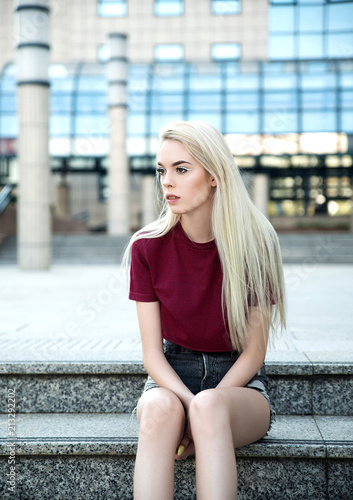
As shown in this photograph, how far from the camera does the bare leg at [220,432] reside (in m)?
2.26

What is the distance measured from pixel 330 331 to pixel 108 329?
6.51 ft

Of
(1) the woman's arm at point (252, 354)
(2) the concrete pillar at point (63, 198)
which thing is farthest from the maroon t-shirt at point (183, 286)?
(2) the concrete pillar at point (63, 198)

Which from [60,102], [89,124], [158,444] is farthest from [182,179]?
[60,102]

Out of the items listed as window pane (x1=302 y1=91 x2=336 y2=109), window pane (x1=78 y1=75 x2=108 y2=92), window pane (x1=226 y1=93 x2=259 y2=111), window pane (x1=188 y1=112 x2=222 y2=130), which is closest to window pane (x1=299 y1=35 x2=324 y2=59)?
window pane (x1=302 y1=91 x2=336 y2=109)

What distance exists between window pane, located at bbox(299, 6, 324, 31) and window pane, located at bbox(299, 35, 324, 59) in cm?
54

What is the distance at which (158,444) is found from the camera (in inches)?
92.7

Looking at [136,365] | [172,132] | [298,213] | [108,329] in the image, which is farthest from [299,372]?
[298,213]

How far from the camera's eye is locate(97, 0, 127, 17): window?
123ft

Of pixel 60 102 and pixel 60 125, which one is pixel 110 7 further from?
pixel 60 125

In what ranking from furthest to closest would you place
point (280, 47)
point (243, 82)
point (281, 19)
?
1. point (280, 47)
2. point (281, 19)
3. point (243, 82)

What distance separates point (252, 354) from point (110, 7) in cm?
3894

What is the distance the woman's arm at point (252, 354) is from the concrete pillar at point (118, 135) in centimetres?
1918

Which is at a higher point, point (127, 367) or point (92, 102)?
point (92, 102)

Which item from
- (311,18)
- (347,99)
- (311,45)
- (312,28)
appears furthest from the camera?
(311,45)
